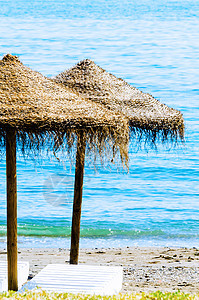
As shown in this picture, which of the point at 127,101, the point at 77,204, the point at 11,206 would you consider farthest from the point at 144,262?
the point at 11,206

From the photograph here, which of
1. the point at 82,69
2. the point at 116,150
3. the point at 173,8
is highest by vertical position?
the point at 173,8

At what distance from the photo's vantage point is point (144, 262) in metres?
9.88

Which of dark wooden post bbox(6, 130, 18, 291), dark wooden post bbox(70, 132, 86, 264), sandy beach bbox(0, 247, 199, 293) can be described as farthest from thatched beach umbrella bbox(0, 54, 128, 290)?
sandy beach bbox(0, 247, 199, 293)

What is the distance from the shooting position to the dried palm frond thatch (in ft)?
19.2

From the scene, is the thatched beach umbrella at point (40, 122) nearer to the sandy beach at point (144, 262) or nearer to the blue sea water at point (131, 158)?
the blue sea water at point (131, 158)

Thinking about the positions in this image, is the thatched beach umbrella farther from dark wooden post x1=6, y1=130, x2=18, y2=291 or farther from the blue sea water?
the blue sea water

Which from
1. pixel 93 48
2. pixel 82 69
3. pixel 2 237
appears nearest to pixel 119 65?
pixel 93 48

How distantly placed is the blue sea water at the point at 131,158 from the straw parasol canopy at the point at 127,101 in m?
1.10

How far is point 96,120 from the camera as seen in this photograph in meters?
6.05

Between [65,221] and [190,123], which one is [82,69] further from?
[190,123]

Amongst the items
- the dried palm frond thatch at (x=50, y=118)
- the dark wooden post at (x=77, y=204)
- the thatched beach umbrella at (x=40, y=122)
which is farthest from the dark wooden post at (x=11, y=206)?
the dark wooden post at (x=77, y=204)

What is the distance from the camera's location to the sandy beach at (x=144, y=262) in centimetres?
829

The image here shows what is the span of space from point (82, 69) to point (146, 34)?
58.2 meters

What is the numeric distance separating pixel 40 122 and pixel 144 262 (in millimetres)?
4896
